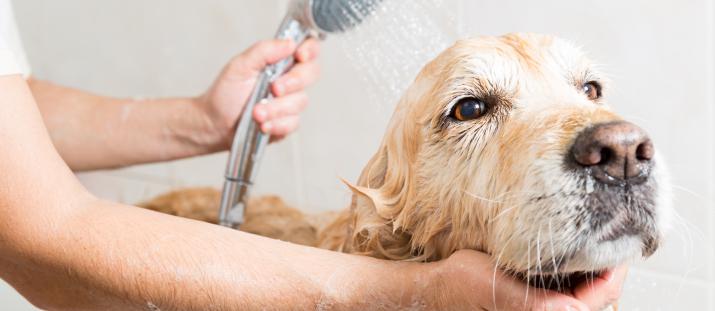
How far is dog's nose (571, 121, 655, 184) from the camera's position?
0.87 m

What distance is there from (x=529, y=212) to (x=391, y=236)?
0.34 meters

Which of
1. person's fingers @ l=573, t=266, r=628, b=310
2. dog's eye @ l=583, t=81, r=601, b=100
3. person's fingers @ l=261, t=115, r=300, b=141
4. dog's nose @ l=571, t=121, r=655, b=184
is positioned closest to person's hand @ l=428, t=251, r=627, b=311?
person's fingers @ l=573, t=266, r=628, b=310

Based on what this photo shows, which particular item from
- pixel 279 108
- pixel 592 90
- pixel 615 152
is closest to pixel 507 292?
pixel 615 152

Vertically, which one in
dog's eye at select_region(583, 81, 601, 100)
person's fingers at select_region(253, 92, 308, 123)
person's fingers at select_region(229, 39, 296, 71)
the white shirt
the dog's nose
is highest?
the white shirt

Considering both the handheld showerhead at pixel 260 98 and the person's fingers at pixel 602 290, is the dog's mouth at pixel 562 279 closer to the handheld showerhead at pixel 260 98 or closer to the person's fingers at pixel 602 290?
the person's fingers at pixel 602 290

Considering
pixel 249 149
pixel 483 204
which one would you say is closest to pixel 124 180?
pixel 249 149

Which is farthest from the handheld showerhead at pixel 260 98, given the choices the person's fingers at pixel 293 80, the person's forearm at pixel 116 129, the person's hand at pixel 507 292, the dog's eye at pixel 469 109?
the person's hand at pixel 507 292

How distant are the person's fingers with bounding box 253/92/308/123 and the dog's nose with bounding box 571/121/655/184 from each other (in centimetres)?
81

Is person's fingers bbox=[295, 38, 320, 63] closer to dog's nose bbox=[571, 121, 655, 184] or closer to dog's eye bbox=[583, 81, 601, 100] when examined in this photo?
dog's eye bbox=[583, 81, 601, 100]

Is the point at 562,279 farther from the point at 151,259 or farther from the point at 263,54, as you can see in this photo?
the point at 263,54

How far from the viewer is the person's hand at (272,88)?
5.29ft

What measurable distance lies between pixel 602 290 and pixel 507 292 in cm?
11

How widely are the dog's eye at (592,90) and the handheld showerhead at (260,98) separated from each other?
411mm

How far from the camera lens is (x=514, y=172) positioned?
1.01 metres
